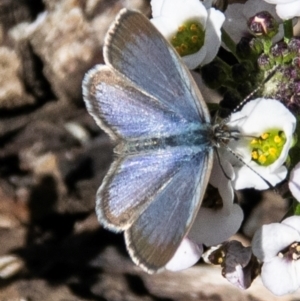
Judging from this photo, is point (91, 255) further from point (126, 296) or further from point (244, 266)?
point (244, 266)

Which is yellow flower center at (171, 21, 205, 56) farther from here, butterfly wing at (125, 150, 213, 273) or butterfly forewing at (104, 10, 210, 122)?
butterfly wing at (125, 150, 213, 273)

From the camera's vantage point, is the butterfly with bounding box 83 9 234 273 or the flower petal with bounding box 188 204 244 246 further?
the flower petal with bounding box 188 204 244 246

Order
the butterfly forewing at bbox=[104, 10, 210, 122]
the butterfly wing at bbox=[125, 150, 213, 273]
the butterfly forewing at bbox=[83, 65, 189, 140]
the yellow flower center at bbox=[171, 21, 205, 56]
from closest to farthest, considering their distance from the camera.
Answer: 1. the butterfly wing at bbox=[125, 150, 213, 273]
2. the butterfly forewing at bbox=[104, 10, 210, 122]
3. the butterfly forewing at bbox=[83, 65, 189, 140]
4. the yellow flower center at bbox=[171, 21, 205, 56]

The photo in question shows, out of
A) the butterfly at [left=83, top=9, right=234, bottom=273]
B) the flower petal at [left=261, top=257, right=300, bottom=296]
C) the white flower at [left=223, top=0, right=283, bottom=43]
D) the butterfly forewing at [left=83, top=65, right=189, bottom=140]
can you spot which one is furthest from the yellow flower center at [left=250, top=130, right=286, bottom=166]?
the white flower at [left=223, top=0, right=283, bottom=43]

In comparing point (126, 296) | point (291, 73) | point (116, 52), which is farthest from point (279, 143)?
point (126, 296)

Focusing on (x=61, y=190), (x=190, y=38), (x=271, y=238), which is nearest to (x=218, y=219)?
(x=271, y=238)

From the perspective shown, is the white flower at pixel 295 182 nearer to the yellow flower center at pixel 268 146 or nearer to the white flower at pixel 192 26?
the yellow flower center at pixel 268 146

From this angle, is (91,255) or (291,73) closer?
(291,73)

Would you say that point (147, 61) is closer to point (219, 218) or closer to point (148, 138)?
point (148, 138)
